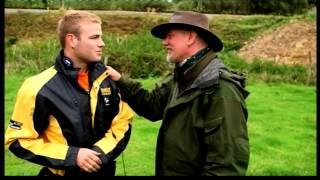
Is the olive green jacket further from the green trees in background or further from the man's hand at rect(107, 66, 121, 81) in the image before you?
the green trees in background

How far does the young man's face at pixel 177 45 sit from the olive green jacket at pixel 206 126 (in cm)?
12

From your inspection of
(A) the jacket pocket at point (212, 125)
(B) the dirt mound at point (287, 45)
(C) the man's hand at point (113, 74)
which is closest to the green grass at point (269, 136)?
(C) the man's hand at point (113, 74)

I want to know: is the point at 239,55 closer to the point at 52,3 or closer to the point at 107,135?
the point at 52,3

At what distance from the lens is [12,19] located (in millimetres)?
21859

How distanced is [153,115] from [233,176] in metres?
0.88

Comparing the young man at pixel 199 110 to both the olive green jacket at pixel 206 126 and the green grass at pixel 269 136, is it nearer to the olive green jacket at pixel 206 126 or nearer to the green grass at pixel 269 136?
the olive green jacket at pixel 206 126

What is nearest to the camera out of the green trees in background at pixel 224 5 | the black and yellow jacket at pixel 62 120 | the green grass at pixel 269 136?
the black and yellow jacket at pixel 62 120

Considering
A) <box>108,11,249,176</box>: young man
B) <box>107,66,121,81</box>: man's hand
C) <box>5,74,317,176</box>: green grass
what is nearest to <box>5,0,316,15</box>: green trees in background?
<box>5,74,317,176</box>: green grass

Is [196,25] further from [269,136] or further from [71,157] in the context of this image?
[269,136]

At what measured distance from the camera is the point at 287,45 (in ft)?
74.6

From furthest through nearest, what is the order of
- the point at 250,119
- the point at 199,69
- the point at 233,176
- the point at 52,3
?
the point at 250,119 → the point at 52,3 → the point at 199,69 → the point at 233,176

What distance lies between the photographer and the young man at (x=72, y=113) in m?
3.10

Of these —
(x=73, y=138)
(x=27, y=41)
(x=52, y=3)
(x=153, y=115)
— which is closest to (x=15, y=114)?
(x=73, y=138)

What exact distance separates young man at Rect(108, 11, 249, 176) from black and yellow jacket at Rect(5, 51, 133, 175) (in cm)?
27
